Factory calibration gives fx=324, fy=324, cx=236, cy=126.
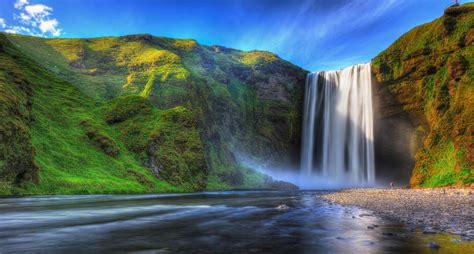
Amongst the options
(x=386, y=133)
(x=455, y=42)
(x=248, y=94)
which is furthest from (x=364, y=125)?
(x=248, y=94)

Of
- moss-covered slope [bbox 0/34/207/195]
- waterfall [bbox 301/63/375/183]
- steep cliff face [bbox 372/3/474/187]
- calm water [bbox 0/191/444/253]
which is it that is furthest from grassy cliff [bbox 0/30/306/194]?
steep cliff face [bbox 372/3/474/187]

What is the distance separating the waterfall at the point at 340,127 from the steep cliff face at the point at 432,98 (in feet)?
14.0

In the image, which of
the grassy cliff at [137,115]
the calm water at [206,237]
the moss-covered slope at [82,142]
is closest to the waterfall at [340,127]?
the grassy cliff at [137,115]

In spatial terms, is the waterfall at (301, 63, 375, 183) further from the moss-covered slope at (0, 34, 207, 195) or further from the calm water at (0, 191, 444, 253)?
the calm water at (0, 191, 444, 253)

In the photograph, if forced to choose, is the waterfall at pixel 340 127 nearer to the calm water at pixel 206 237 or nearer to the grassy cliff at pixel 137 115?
the grassy cliff at pixel 137 115

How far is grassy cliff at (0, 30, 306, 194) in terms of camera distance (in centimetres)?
5016

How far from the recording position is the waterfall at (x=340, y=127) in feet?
280

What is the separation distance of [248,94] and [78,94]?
62863 millimetres

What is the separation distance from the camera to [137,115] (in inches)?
3334

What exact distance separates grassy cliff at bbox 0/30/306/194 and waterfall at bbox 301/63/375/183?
7.87 meters

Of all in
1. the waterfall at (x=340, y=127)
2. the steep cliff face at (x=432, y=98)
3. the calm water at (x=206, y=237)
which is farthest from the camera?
the waterfall at (x=340, y=127)

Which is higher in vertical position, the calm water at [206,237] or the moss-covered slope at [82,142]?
the moss-covered slope at [82,142]

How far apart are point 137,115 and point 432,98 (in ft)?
226

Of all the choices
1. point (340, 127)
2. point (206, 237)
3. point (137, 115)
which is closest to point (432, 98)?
point (340, 127)
